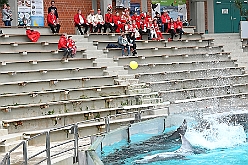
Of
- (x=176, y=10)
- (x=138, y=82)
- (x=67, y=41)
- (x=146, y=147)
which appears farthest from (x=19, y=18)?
(x=146, y=147)

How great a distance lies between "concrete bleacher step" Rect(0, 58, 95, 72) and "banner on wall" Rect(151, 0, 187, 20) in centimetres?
1068

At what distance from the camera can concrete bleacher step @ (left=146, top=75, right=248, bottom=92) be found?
19406 mm

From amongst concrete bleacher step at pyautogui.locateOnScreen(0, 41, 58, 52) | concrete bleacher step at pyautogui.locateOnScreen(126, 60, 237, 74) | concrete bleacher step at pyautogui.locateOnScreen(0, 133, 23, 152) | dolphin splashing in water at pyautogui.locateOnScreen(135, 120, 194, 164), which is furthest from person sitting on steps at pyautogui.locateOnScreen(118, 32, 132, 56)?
dolphin splashing in water at pyautogui.locateOnScreen(135, 120, 194, 164)

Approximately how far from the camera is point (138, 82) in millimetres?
19219

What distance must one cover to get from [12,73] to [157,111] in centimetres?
498

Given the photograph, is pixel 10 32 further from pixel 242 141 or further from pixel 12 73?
pixel 242 141

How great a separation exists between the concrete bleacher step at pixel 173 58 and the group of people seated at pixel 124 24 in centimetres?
154

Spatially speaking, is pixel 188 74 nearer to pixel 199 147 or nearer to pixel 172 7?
pixel 199 147

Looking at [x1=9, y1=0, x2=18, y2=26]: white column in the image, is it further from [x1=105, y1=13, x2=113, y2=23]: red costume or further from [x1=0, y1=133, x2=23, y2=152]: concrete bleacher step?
[x1=0, y1=133, x2=23, y2=152]: concrete bleacher step

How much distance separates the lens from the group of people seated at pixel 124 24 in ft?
72.8

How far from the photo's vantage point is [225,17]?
31969mm

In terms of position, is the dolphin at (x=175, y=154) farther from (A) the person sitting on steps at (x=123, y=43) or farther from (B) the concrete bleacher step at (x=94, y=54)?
(A) the person sitting on steps at (x=123, y=43)

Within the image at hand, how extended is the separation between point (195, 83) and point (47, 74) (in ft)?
21.2

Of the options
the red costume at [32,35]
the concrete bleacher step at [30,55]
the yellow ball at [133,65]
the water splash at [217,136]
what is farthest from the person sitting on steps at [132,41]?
the water splash at [217,136]
